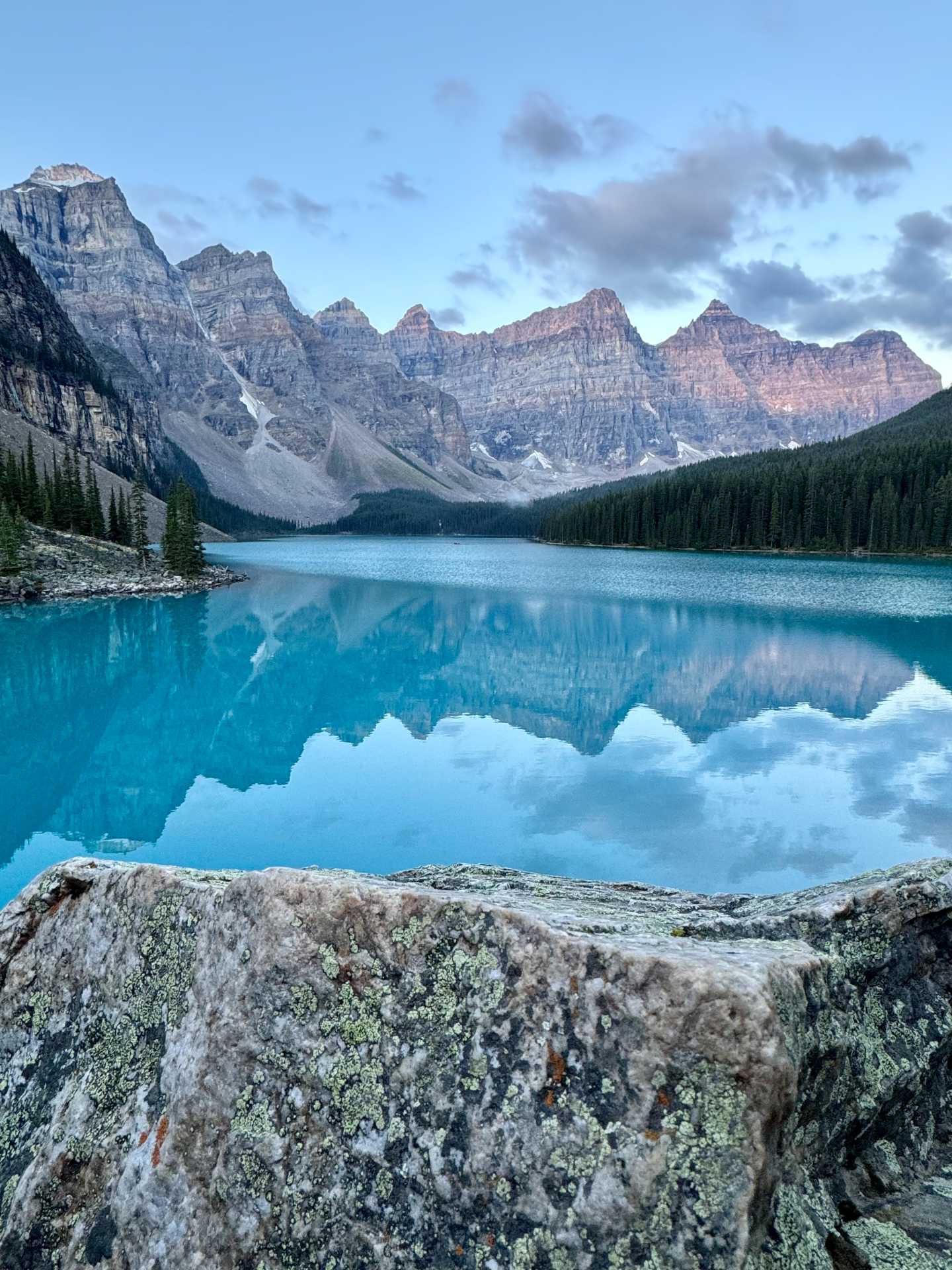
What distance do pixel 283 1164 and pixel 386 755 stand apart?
16.9 metres

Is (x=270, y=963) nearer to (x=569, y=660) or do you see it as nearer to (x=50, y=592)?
(x=569, y=660)

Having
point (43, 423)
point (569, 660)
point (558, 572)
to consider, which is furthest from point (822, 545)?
point (43, 423)

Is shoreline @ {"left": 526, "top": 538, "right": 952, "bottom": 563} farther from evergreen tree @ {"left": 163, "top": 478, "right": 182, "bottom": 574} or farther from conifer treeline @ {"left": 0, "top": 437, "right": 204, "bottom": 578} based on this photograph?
evergreen tree @ {"left": 163, "top": 478, "right": 182, "bottom": 574}

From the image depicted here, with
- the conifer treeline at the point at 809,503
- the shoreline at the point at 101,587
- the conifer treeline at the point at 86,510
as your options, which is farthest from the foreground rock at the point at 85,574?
the conifer treeline at the point at 809,503

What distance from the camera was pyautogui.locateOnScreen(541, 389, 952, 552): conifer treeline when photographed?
105 metres

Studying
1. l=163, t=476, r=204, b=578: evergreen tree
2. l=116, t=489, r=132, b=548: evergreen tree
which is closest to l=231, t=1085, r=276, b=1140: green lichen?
l=163, t=476, r=204, b=578: evergreen tree

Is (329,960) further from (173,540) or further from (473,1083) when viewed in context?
(173,540)

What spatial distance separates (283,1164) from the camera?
2707 mm

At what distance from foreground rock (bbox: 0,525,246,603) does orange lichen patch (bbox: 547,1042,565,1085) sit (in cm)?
5874


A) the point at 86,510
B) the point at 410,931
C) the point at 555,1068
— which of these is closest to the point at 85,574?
the point at 86,510

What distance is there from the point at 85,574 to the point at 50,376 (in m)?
109

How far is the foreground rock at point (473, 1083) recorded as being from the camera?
2.29 metres

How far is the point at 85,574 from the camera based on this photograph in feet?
203

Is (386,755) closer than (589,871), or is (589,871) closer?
(589,871)
